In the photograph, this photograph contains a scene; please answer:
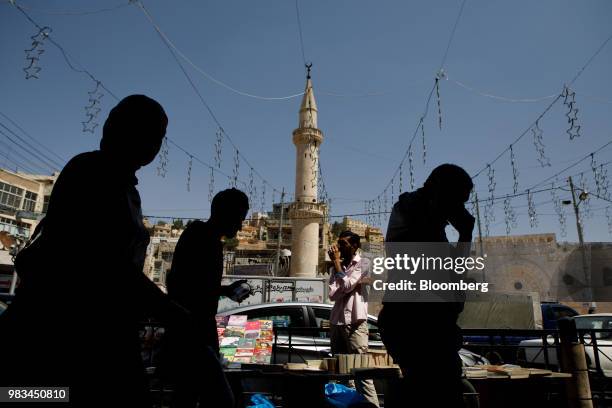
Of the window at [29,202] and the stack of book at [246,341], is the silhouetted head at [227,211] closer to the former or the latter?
the stack of book at [246,341]

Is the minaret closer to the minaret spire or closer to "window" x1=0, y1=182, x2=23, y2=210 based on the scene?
the minaret spire

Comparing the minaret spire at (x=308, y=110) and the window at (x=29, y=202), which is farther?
the window at (x=29, y=202)

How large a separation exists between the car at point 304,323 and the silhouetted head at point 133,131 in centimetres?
484

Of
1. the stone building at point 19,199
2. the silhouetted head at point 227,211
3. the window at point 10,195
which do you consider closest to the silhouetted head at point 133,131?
the silhouetted head at point 227,211

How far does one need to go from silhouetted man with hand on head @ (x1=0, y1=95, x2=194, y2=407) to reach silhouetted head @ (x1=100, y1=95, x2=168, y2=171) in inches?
3.2

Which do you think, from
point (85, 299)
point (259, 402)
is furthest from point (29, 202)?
point (85, 299)

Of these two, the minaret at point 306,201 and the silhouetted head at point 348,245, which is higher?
the minaret at point 306,201

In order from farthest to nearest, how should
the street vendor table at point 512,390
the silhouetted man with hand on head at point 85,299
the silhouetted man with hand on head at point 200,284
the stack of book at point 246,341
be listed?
the stack of book at point 246,341, the street vendor table at point 512,390, the silhouetted man with hand on head at point 200,284, the silhouetted man with hand on head at point 85,299

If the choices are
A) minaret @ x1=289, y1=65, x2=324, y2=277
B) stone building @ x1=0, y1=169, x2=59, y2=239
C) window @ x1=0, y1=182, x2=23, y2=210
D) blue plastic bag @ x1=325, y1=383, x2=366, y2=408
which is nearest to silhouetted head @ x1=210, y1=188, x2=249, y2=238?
blue plastic bag @ x1=325, y1=383, x2=366, y2=408

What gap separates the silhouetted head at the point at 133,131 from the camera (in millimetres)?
1333

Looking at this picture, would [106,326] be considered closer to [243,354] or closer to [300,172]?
[243,354]

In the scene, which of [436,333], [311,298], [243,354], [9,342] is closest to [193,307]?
[9,342]

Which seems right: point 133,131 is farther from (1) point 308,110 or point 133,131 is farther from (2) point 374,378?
(1) point 308,110

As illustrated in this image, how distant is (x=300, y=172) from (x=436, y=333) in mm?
25507
